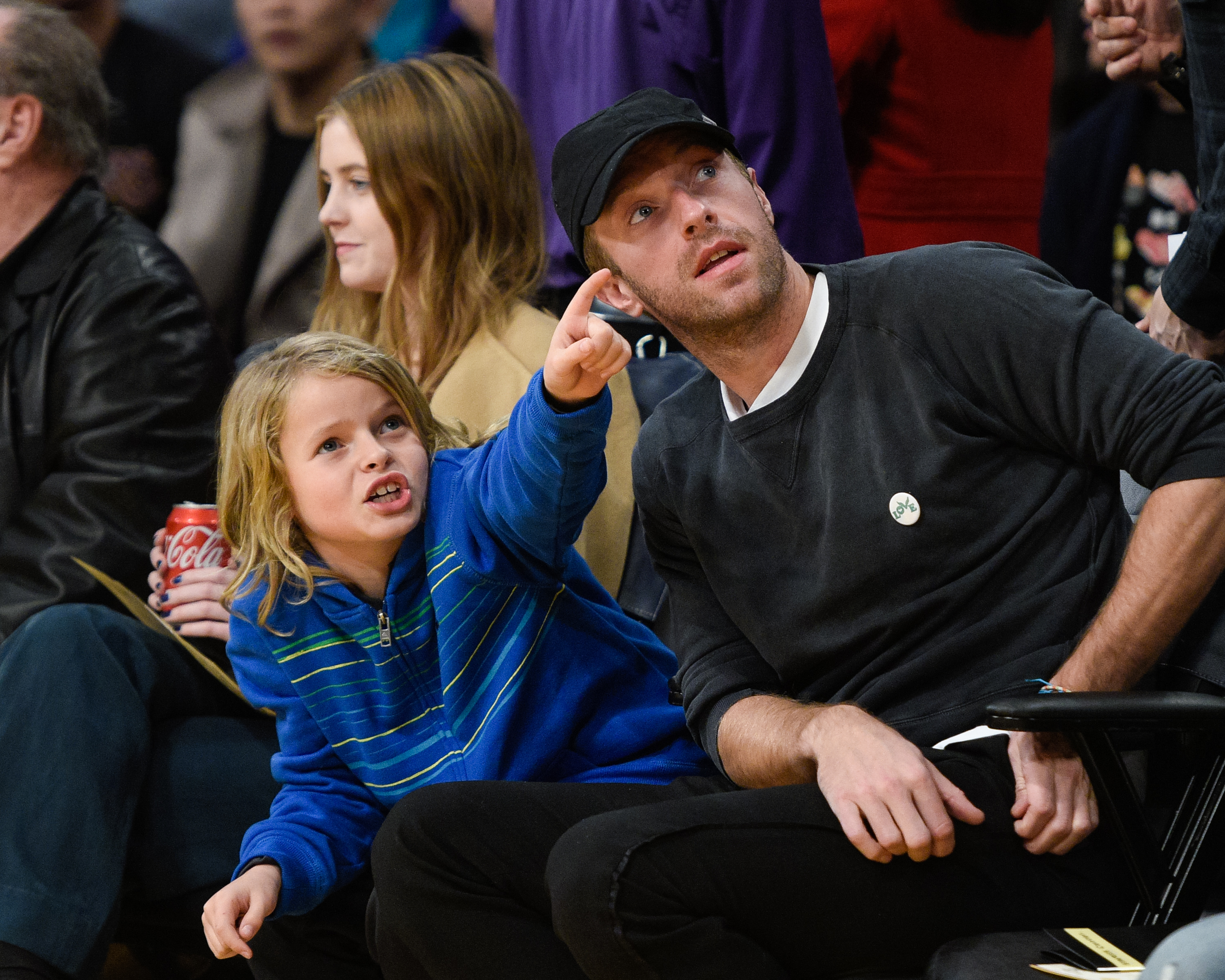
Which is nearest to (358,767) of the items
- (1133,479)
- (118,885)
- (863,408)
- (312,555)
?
(312,555)

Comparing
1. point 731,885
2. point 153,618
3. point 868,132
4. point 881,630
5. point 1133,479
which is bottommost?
point 153,618

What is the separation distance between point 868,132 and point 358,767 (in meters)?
1.60

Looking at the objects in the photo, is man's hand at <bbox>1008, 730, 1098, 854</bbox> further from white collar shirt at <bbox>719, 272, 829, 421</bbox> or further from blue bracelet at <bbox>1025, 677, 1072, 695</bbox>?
white collar shirt at <bbox>719, 272, 829, 421</bbox>

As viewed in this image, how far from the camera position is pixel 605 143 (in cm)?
201

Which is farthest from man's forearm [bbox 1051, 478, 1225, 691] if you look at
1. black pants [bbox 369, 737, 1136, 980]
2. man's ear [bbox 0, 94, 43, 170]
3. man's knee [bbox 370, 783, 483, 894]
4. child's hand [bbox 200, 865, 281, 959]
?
man's ear [bbox 0, 94, 43, 170]

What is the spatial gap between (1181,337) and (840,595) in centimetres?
62

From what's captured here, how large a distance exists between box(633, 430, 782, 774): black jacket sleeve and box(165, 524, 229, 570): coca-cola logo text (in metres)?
0.78

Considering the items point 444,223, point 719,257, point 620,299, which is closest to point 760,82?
point 444,223

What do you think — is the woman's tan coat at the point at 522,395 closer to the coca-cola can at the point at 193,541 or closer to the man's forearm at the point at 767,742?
the coca-cola can at the point at 193,541

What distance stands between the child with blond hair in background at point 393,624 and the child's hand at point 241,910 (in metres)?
0.08

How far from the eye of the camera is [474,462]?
221 cm

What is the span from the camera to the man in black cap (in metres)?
1.71

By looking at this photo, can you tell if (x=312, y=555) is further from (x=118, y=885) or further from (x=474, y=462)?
(x=118, y=885)

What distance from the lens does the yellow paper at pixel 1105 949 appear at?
Answer: 1.51m
